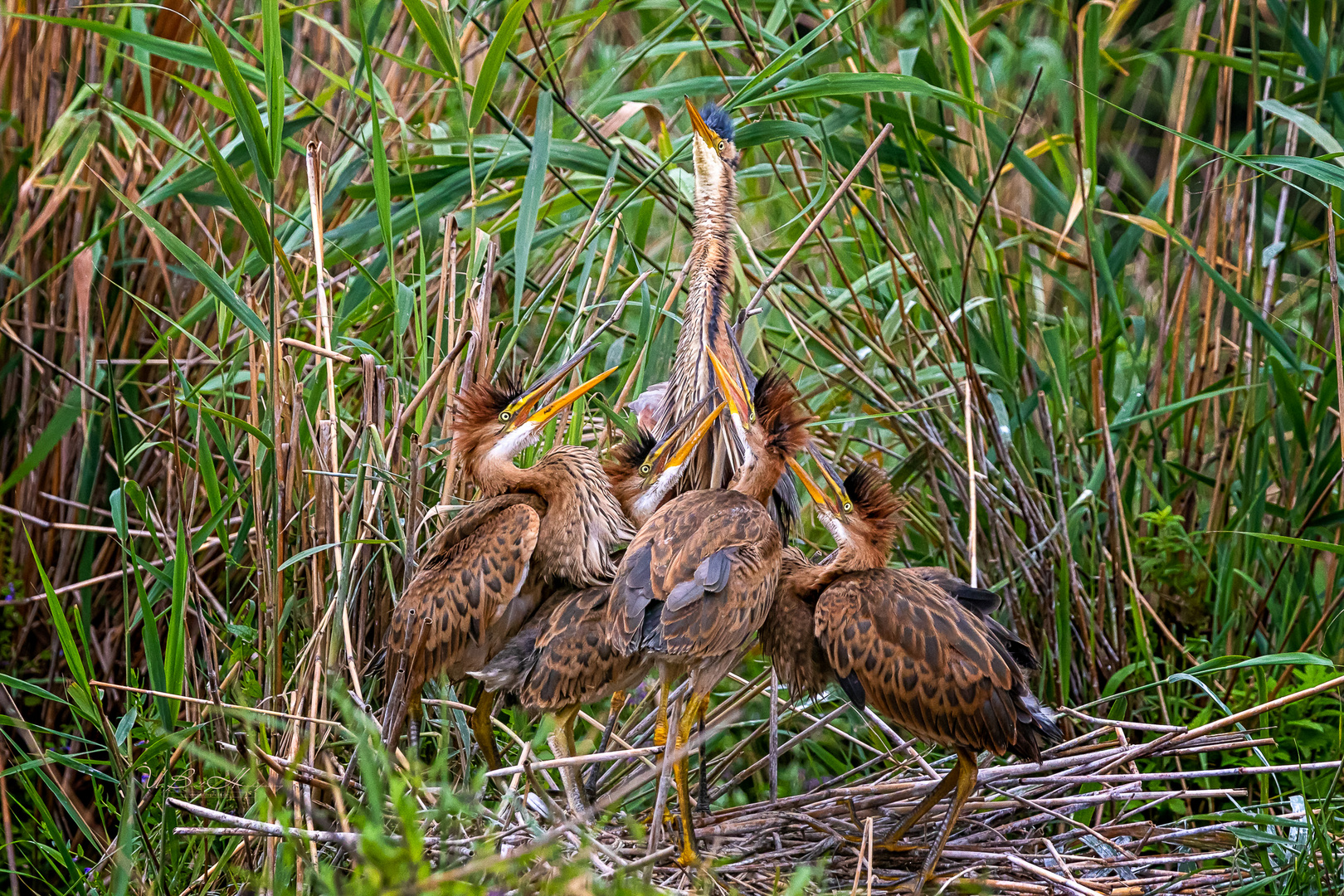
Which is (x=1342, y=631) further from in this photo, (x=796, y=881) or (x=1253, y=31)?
(x=796, y=881)

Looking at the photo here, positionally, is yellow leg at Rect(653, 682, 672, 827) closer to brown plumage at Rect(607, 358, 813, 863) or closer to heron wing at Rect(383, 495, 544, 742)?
brown plumage at Rect(607, 358, 813, 863)

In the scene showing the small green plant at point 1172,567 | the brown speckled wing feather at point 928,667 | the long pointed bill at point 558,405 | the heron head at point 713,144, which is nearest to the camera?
the brown speckled wing feather at point 928,667

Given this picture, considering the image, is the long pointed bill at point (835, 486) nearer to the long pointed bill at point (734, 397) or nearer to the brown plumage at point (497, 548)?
the long pointed bill at point (734, 397)

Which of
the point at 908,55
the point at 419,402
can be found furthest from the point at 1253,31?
the point at 419,402

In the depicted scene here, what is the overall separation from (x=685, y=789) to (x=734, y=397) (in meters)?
0.90

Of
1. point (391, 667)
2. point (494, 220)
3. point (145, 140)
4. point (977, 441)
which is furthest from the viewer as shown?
point (145, 140)

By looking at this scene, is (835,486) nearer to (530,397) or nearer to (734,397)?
(734,397)

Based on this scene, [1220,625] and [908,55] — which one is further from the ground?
[908,55]

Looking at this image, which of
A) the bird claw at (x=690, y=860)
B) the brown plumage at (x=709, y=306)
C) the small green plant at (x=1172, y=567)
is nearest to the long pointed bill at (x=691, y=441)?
the brown plumage at (x=709, y=306)

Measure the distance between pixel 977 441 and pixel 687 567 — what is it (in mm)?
1428

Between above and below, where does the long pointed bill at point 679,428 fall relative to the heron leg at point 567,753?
above

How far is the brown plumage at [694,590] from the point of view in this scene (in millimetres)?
2549

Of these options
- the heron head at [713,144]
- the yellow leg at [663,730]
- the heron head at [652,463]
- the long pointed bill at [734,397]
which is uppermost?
the heron head at [713,144]

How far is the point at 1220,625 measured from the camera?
11.6ft
